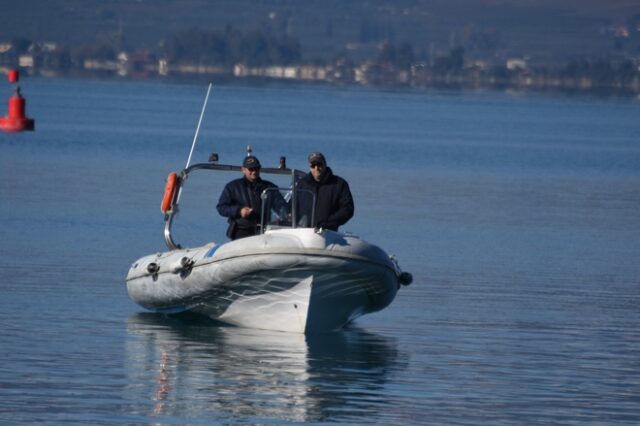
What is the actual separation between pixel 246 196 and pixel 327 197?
0.94 metres

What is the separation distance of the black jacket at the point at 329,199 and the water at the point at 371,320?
1.27 meters

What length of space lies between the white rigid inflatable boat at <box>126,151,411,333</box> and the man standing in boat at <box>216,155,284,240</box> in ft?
0.61

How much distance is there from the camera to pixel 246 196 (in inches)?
720

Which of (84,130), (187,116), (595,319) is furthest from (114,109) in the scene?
(595,319)

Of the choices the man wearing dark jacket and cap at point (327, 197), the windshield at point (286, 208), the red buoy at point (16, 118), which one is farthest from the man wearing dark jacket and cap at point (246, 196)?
the red buoy at point (16, 118)

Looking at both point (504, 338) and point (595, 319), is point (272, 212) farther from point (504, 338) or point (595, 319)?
point (595, 319)

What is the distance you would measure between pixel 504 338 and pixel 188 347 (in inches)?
141

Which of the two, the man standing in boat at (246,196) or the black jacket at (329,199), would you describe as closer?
the black jacket at (329,199)

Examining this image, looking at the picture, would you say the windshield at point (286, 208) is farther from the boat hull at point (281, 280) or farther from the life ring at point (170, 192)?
the life ring at point (170, 192)

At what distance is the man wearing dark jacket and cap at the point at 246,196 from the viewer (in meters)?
18.2

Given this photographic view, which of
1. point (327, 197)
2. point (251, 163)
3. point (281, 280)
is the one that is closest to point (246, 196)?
point (251, 163)

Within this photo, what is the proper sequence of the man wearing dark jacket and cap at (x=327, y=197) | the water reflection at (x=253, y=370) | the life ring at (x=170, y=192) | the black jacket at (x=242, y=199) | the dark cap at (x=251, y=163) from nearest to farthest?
the water reflection at (x=253, y=370), the man wearing dark jacket and cap at (x=327, y=197), the dark cap at (x=251, y=163), the black jacket at (x=242, y=199), the life ring at (x=170, y=192)

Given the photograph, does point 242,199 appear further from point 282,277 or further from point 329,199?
point 282,277

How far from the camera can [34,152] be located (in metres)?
52.8
